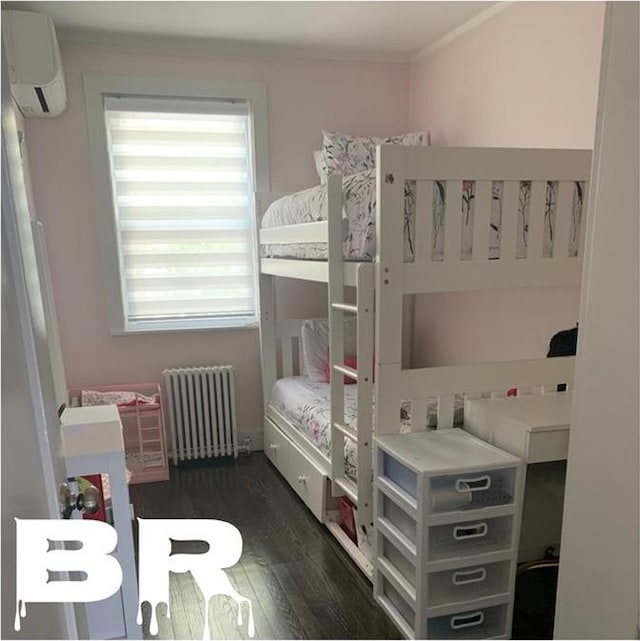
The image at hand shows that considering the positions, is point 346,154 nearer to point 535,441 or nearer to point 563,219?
point 563,219

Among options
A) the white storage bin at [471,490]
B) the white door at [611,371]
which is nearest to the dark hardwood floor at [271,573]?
the white storage bin at [471,490]

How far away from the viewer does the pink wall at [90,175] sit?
2961mm

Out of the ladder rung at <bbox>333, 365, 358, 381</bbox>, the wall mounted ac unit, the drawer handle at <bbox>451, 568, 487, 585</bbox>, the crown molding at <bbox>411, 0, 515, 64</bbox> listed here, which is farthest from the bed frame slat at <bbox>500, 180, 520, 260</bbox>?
the wall mounted ac unit

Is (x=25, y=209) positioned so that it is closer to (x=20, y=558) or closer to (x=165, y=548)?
(x=20, y=558)

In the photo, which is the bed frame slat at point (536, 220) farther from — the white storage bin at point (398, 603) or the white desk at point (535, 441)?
the white storage bin at point (398, 603)

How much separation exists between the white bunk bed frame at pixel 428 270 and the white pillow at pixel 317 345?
3.01 feet

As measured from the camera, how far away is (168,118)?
3.12 m

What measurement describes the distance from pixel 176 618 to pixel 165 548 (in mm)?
572

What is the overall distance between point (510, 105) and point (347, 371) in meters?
1.59

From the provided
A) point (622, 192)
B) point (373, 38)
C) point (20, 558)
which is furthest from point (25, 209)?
point (373, 38)

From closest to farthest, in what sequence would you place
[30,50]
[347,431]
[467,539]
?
[467,539]
[347,431]
[30,50]

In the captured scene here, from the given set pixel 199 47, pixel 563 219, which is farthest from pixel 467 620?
pixel 199 47

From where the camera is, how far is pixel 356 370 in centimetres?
206

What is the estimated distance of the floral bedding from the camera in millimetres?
2217
